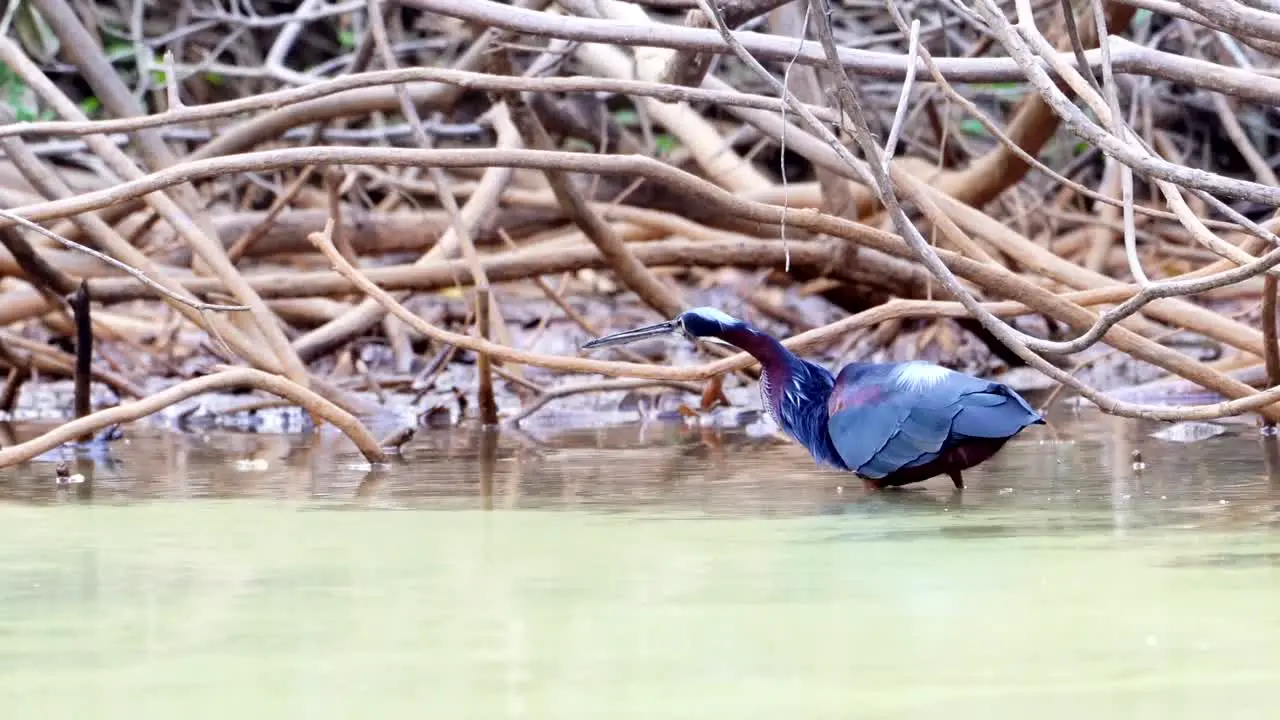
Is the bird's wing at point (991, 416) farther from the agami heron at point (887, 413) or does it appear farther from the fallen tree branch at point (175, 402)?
the fallen tree branch at point (175, 402)

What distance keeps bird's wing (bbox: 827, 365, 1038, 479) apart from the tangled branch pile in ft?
0.54

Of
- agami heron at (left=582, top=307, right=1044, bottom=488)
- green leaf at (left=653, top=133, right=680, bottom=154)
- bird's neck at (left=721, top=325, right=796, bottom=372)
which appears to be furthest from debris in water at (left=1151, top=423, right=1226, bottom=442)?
green leaf at (left=653, top=133, right=680, bottom=154)

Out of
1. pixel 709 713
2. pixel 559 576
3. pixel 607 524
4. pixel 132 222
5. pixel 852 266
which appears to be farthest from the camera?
pixel 132 222

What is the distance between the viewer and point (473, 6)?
3637 mm

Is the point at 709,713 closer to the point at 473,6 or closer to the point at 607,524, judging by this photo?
the point at 607,524

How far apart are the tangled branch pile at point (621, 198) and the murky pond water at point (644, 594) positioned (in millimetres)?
309

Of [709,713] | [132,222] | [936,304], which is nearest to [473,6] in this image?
[936,304]

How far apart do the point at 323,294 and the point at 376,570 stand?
3.50 meters

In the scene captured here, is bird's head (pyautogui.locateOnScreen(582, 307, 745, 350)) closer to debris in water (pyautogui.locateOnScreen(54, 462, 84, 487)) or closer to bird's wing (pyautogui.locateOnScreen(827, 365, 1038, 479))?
bird's wing (pyautogui.locateOnScreen(827, 365, 1038, 479))

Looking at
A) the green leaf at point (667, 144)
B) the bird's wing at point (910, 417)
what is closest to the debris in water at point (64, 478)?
the bird's wing at point (910, 417)

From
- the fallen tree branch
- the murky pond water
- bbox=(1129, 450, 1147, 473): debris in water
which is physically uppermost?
the fallen tree branch

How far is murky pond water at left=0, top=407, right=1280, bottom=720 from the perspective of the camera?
174 cm

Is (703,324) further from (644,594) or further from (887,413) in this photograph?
(644,594)

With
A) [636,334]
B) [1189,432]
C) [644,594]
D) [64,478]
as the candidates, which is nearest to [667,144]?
[1189,432]
